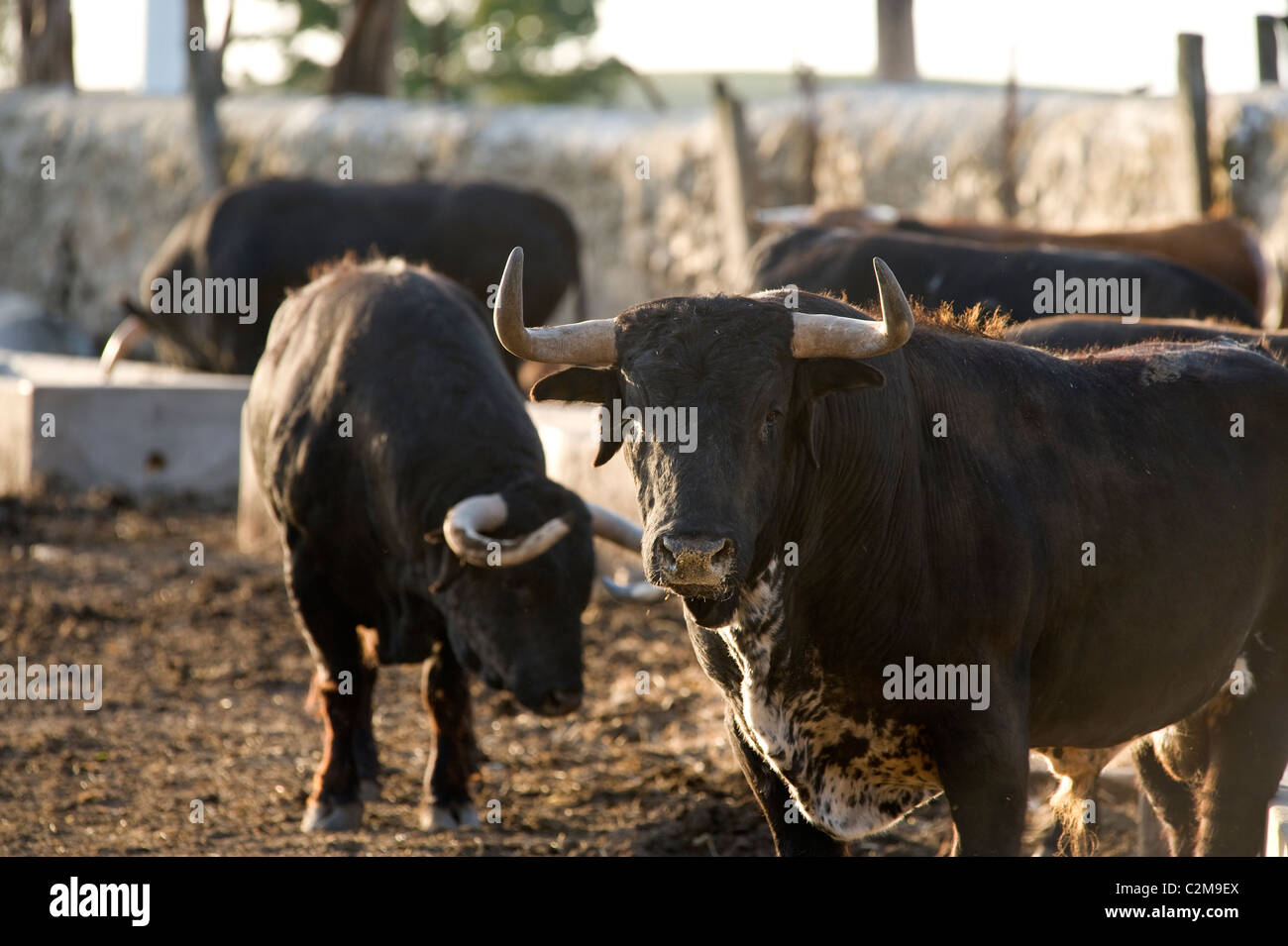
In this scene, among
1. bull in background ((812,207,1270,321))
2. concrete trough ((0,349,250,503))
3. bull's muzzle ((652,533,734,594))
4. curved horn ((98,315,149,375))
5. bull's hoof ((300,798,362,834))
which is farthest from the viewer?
curved horn ((98,315,149,375))

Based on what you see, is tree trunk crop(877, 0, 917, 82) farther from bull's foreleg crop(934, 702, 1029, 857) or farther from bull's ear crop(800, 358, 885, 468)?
bull's foreleg crop(934, 702, 1029, 857)

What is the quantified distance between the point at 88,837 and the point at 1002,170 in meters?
12.2

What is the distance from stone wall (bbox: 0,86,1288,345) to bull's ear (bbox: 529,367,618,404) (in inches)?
389

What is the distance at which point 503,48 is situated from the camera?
93.6 feet

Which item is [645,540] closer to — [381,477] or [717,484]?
[717,484]

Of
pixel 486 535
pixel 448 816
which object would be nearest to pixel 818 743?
pixel 486 535

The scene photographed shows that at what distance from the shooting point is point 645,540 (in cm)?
350

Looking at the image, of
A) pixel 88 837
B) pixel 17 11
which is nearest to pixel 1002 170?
pixel 88 837

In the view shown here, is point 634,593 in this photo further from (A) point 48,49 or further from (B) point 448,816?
(A) point 48,49

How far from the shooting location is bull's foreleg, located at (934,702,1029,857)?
368 cm

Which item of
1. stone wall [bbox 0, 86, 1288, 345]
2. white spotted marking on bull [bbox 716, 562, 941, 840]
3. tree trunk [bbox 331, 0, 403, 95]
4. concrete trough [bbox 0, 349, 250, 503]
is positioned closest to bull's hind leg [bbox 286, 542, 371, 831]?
white spotted marking on bull [bbox 716, 562, 941, 840]

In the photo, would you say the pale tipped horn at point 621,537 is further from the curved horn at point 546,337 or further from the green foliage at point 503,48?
the green foliage at point 503,48

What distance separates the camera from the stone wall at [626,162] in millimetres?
14633

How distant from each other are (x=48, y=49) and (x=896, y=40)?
47.1 feet
